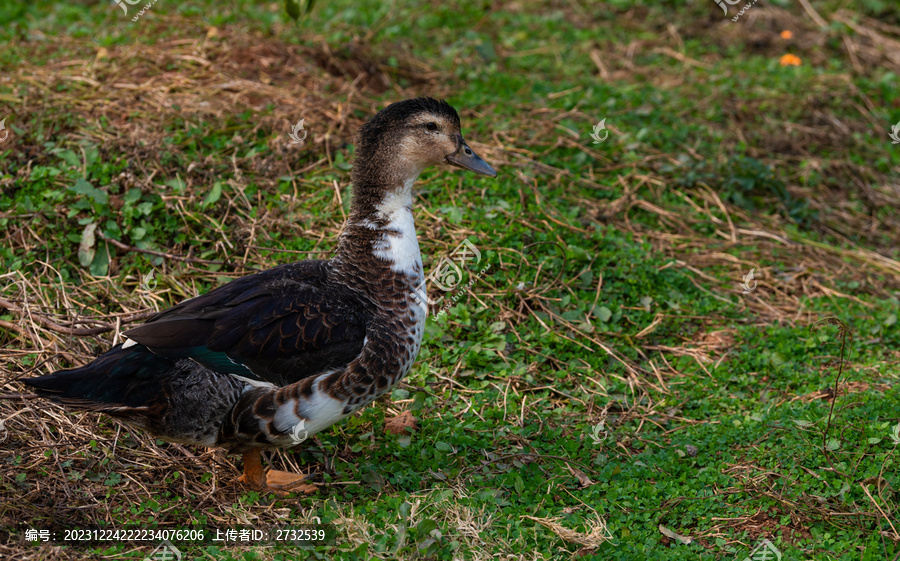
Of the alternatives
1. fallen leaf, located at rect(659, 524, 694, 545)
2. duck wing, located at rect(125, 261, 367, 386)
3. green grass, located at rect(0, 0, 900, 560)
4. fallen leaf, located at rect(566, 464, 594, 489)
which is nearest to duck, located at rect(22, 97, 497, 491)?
duck wing, located at rect(125, 261, 367, 386)

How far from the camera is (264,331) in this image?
3584 millimetres

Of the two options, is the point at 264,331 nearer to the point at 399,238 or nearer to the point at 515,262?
the point at 399,238

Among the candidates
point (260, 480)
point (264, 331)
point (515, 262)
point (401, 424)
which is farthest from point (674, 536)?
point (515, 262)

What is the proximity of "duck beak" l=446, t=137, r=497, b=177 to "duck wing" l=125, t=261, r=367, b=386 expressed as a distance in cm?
93

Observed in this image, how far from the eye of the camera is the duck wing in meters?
3.50

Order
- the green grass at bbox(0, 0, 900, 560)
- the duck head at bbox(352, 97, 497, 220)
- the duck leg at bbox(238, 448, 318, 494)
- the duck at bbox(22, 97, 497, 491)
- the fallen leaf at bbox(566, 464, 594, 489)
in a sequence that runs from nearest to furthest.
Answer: the duck at bbox(22, 97, 497, 491)
the green grass at bbox(0, 0, 900, 560)
the duck leg at bbox(238, 448, 318, 494)
the fallen leaf at bbox(566, 464, 594, 489)
the duck head at bbox(352, 97, 497, 220)

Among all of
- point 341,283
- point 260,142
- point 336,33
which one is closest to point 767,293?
point 341,283

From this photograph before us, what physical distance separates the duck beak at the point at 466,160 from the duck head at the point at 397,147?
103mm

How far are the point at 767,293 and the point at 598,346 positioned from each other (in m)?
1.46

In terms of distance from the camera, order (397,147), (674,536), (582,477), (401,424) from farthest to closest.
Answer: (401,424) → (397,147) → (582,477) → (674,536)

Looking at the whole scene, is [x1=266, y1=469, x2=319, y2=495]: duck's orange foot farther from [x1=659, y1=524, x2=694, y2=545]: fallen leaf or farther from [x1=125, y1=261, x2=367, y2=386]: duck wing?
[x1=659, y1=524, x2=694, y2=545]: fallen leaf

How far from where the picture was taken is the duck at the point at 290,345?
343cm

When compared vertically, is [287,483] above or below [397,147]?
below

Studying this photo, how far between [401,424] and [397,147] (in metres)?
1.37
